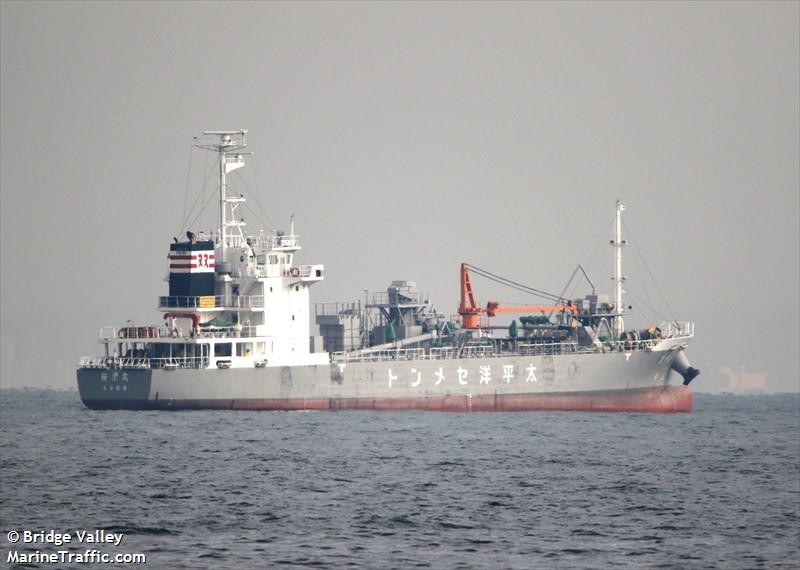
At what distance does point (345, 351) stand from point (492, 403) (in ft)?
30.6

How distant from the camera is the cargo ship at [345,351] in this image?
238ft

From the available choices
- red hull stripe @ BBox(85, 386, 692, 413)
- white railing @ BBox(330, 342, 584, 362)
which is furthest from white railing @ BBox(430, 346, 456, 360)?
red hull stripe @ BBox(85, 386, 692, 413)

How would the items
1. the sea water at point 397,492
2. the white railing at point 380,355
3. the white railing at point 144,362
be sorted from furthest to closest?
the white railing at point 380,355
the white railing at point 144,362
the sea water at point 397,492

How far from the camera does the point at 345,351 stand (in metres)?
79.4

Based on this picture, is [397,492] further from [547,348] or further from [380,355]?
[547,348]

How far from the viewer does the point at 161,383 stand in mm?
71250

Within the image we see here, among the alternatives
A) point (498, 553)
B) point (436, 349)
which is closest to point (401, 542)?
point (498, 553)

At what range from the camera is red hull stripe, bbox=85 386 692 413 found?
237 feet

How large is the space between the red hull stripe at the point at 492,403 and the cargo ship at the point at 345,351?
0.06 meters

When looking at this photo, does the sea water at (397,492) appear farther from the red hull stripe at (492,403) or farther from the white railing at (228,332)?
the white railing at (228,332)

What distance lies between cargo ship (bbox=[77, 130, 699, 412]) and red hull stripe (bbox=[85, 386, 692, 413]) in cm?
6

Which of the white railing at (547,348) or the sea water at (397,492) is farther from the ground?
the white railing at (547,348)

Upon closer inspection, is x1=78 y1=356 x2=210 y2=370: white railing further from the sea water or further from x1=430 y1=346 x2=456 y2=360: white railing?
x1=430 y1=346 x2=456 y2=360: white railing

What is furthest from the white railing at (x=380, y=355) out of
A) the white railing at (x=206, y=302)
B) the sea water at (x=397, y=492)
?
the sea water at (x=397, y=492)
